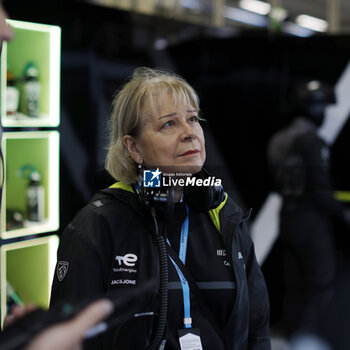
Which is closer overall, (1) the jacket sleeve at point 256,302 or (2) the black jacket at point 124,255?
(2) the black jacket at point 124,255

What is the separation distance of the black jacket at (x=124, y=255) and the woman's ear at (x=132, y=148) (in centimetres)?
8

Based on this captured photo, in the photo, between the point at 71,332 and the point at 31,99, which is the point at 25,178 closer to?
the point at 31,99

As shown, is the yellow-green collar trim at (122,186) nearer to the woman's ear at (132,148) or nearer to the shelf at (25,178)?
the woman's ear at (132,148)

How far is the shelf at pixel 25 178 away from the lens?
1869 millimetres

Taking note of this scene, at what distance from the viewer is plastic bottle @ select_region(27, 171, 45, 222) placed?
81.0 inches

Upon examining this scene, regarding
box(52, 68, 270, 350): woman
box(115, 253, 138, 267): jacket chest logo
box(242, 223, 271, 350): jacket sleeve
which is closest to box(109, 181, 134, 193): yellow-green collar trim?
box(52, 68, 270, 350): woman

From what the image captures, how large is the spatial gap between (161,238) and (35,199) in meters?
1.37

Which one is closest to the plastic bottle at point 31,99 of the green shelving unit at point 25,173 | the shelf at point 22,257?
the green shelving unit at point 25,173

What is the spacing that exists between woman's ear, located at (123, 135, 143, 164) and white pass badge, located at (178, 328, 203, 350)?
33 centimetres

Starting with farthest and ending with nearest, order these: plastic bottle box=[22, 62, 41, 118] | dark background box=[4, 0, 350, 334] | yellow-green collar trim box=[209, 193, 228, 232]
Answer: plastic bottle box=[22, 62, 41, 118] → dark background box=[4, 0, 350, 334] → yellow-green collar trim box=[209, 193, 228, 232]

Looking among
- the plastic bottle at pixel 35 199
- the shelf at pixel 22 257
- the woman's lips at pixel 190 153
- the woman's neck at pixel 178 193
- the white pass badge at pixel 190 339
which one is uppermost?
the woman's lips at pixel 190 153

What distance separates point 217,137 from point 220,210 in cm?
23

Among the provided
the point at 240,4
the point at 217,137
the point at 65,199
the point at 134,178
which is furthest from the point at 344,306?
the point at 240,4

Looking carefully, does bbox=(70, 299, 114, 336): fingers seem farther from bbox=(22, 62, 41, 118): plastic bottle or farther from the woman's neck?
bbox=(22, 62, 41, 118): plastic bottle
